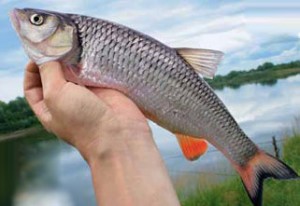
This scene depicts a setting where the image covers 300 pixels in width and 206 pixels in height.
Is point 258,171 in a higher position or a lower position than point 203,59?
lower

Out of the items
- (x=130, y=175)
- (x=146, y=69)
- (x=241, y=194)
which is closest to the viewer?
(x=130, y=175)

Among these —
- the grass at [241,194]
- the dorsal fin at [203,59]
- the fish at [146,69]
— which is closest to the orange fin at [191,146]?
the fish at [146,69]

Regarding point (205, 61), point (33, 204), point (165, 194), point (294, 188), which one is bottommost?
point (33, 204)

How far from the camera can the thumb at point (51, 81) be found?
3.35 feet

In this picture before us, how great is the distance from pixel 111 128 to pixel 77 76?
0.38 feet

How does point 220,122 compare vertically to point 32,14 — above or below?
below

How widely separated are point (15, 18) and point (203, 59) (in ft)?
0.96

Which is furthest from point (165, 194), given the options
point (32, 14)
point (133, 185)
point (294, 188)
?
point (294, 188)

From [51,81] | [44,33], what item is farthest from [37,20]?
[51,81]

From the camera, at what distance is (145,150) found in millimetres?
985

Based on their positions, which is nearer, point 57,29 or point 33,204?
point 57,29

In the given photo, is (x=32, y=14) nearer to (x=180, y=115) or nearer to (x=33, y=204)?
(x=180, y=115)

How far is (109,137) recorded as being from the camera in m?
0.98

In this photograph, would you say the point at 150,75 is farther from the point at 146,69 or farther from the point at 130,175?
the point at 130,175
